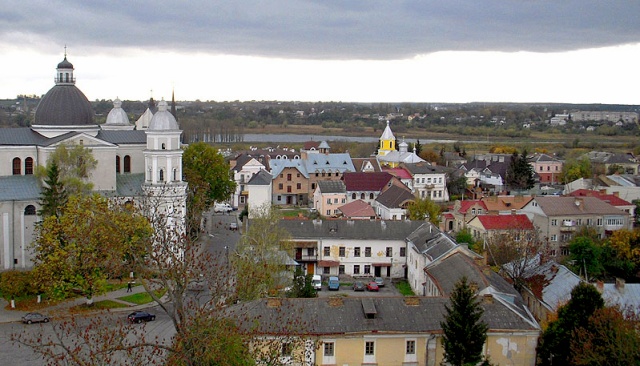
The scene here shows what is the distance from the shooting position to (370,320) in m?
23.0

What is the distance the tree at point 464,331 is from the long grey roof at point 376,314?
1393 mm

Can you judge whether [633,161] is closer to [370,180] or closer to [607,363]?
[370,180]

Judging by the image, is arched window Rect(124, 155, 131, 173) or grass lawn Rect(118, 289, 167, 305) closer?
grass lawn Rect(118, 289, 167, 305)

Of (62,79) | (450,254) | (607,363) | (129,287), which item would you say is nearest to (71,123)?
(62,79)

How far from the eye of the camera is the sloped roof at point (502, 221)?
40.8 metres

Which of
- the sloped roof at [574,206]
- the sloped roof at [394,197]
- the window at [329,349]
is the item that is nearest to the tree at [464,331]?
the window at [329,349]

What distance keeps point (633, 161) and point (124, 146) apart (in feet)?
199

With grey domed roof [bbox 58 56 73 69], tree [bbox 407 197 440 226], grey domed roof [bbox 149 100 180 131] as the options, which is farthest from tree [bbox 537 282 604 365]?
grey domed roof [bbox 58 56 73 69]

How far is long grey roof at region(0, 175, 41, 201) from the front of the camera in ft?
123

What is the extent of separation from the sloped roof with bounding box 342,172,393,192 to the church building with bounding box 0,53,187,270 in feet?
70.3

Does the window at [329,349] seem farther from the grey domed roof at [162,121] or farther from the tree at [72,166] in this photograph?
the grey domed roof at [162,121]

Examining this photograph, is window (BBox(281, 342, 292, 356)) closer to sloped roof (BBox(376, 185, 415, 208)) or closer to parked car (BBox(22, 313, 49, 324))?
parked car (BBox(22, 313, 49, 324))

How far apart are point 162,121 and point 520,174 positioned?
39926 mm

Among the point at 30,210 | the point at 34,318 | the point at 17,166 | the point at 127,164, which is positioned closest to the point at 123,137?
the point at 127,164
